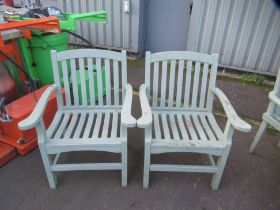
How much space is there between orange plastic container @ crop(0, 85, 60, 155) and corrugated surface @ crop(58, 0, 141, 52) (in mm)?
2220

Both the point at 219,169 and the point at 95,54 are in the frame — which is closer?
the point at 219,169

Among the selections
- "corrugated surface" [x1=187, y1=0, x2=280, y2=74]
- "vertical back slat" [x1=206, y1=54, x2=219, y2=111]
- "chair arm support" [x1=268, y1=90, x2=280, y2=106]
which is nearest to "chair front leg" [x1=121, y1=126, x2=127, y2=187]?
"vertical back slat" [x1=206, y1=54, x2=219, y2=111]

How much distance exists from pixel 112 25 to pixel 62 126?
275 centimetres

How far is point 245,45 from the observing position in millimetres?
A: 3521

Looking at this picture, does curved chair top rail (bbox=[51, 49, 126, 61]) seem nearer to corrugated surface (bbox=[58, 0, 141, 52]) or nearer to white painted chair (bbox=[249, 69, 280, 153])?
white painted chair (bbox=[249, 69, 280, 153])

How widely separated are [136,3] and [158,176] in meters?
2.83

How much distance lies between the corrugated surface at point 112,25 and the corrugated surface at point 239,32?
945 millimetres

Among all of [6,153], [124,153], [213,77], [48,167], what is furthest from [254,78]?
[6,153]

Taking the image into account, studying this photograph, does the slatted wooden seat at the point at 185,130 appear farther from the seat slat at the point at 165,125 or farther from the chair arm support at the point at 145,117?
the chair arm support at the point at 145,117

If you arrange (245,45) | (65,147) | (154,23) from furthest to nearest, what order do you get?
(154,23), (245,45), (65,147)

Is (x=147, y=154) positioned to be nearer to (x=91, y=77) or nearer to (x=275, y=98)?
(x=91, y=77)

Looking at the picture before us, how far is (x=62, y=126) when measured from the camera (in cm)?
179

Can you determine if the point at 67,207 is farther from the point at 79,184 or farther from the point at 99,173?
the point at 99,173

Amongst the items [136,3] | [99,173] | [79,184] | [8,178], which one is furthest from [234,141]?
[136,3]
